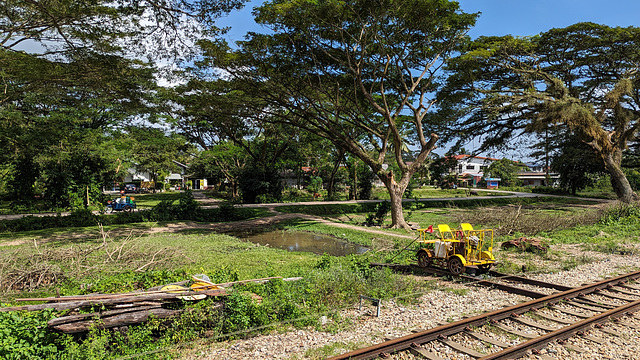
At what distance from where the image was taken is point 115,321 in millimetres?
5102

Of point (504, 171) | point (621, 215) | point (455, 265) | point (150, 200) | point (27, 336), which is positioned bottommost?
point (455, 265)

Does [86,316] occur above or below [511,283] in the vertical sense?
above

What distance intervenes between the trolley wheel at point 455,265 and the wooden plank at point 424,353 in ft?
13.6

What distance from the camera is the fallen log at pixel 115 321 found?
475 cm

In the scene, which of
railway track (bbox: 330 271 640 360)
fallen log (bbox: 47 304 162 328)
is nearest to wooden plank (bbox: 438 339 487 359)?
railway track (bbox: 330 271 640 360)

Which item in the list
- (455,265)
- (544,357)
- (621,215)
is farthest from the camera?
(621,215)

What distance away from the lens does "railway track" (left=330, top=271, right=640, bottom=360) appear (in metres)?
4.96

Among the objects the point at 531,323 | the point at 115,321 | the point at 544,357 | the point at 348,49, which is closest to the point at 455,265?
the point at 531,323

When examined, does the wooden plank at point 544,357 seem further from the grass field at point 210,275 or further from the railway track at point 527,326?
the grass field at point 210,275

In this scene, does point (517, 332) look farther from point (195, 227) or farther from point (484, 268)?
point (195, 227)

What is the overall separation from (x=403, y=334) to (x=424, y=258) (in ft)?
13.9

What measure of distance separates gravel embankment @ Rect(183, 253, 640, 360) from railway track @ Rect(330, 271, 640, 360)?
0.33 ft

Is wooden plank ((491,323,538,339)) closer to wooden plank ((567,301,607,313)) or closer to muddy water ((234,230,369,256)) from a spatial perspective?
wooden plank ((567,301,607,313))

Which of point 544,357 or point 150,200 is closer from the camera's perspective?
point 544,357
